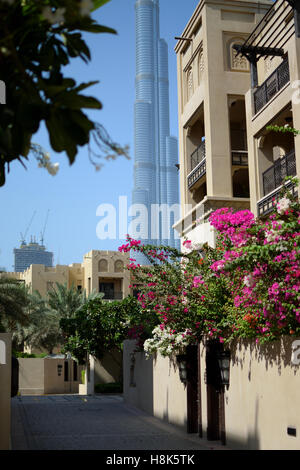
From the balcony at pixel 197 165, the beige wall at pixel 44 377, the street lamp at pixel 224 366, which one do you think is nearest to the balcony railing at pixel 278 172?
the balcony at pixel 197 165

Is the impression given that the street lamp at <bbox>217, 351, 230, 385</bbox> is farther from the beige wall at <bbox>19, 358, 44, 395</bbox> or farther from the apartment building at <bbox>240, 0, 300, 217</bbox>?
the beige wall at <bbox>19, 358, 44, 395</bbox>

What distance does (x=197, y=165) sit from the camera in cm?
2428

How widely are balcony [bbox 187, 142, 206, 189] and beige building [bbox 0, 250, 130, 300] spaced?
30531 millimetres

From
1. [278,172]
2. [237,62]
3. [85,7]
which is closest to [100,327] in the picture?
[237,62]

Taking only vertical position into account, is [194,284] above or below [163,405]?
above

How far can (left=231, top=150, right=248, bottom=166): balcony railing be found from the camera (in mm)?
22828

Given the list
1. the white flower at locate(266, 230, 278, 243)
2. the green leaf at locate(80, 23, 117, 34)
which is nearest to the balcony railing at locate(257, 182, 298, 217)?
the white flower at locate(266, 230, 278, 243)

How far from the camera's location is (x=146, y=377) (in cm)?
2058

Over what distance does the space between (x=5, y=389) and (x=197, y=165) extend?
14.5 metres

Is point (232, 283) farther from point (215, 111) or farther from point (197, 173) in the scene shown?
point (197, 173)

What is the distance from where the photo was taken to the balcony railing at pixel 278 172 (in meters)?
17.2

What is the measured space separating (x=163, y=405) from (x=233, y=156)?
9844mm

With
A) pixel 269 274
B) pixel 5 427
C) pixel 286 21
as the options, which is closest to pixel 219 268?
pixel 269 274
